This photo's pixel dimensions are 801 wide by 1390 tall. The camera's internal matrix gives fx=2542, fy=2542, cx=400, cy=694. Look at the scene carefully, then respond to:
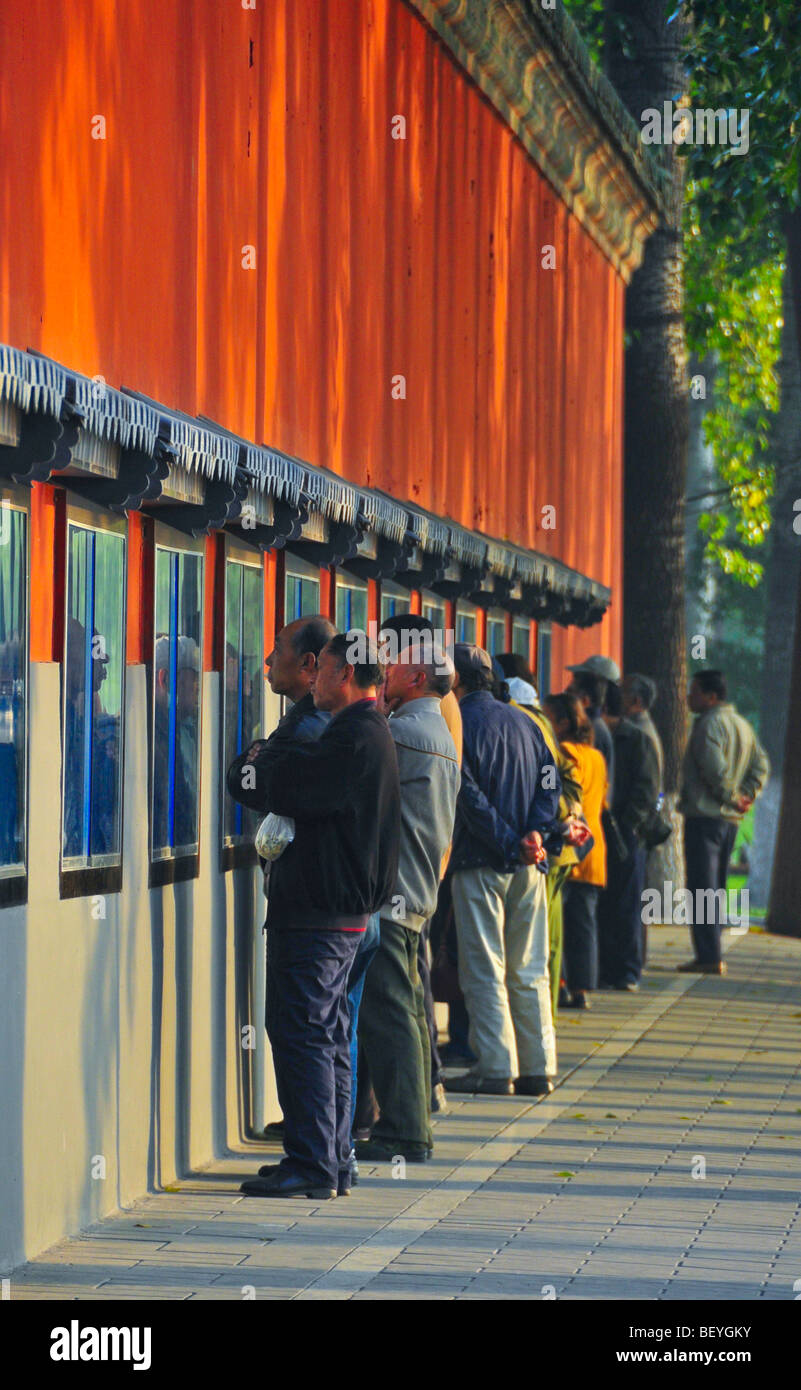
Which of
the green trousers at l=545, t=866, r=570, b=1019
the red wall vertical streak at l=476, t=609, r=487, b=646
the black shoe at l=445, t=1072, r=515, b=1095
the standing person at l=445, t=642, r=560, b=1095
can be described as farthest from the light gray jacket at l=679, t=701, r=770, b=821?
the black shoe at l=445, t=1072, r=515, b=1095

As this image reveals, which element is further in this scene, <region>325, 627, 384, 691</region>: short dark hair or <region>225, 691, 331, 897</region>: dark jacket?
<region>325, 627, 384, 691</region>: short dark hair

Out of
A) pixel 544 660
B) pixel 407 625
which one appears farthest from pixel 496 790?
pixel 544 660

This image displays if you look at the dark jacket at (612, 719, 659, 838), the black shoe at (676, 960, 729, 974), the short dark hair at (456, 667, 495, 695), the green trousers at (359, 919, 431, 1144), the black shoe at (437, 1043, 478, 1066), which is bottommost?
the black shoe at (676, 960, 729, 974)

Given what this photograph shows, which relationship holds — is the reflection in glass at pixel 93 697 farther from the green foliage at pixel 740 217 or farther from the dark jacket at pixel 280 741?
the green foliage at pixel 740 217

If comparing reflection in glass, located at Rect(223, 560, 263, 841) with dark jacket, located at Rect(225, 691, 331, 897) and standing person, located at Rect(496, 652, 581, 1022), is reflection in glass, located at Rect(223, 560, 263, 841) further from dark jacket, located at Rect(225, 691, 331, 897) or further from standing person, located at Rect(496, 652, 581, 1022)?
standing person, located at Rect(496, 652, 581, 1022)

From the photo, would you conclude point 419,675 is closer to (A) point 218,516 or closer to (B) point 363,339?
(A) point 218,516

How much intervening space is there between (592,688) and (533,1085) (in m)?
5.05

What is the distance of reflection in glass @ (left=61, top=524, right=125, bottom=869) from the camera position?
845 centimetres

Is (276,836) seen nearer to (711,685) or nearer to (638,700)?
(638,700)

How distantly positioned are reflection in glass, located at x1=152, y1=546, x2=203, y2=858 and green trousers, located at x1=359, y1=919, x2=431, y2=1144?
0.88 m

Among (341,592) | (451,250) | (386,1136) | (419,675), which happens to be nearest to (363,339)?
(341,592)

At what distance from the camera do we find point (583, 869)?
15.9 m

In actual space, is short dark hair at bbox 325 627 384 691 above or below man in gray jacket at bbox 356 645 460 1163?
above

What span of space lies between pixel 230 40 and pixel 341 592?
3.20 meters
